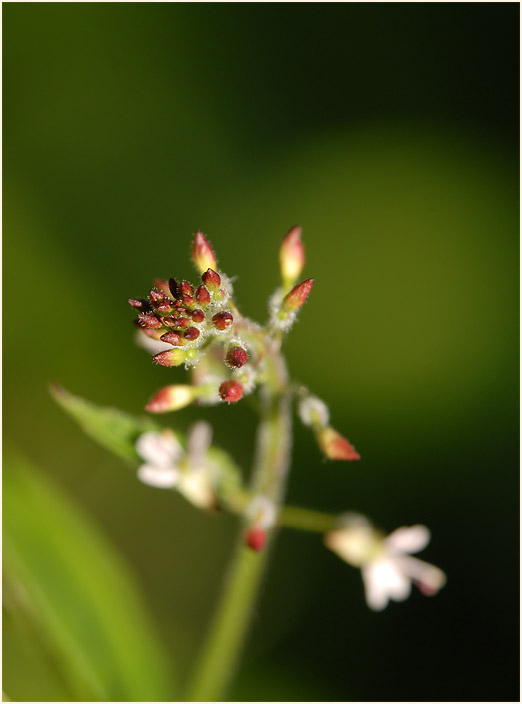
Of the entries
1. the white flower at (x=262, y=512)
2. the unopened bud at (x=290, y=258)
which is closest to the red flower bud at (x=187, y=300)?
the unopened bud at (x=290, y=258)

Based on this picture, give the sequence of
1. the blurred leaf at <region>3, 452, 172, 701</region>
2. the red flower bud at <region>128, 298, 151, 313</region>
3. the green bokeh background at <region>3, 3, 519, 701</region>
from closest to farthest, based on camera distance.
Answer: the red flower bud at <region>128, 298, 151, 313</region>, the blurred leaf at <region>3, 452, 172, 701</region>, the green bokeh background at <region>3, 3, 519, 701</region>

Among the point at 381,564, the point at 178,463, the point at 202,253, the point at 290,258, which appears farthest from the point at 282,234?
the point at 381,564

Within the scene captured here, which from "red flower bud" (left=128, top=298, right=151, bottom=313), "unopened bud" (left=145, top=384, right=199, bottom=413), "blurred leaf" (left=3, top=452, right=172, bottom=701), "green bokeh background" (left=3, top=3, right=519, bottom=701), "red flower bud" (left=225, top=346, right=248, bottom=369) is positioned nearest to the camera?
"red flower bud" (left=225, top=346, right=248, bottom=369)

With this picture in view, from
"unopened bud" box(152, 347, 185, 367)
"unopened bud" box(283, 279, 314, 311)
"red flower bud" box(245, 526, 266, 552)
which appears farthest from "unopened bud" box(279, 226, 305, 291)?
"red flower bud" box(245, 526, 266, 552)

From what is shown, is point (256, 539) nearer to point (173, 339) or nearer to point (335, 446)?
point (335, 446)

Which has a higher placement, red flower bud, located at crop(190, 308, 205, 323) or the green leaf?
red flower bud, located at crop(190, 308, 205, 323)

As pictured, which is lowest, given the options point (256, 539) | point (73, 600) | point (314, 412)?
point (73, 600)

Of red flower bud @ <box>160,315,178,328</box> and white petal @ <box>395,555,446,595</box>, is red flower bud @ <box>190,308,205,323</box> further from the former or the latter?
white petal @ <box>395,555,446,595</box>

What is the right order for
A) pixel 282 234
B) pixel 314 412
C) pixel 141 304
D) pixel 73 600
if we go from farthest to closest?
pixel 282 234, pixel 73 600, pixel 314 412, pixel 141 304
